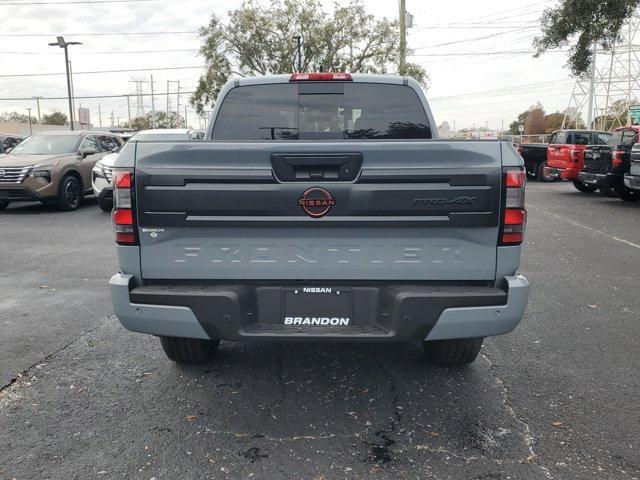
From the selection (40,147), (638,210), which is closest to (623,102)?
(638,210)

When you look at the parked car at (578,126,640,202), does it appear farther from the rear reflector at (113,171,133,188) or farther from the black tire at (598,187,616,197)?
the rear reflector at (113,171,133,188)

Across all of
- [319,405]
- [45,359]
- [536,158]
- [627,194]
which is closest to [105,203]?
[45,359]

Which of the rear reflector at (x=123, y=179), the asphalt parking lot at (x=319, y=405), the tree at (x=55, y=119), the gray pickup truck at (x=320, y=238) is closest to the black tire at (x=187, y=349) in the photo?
the asphalt parking lot at (x=319, y=405)

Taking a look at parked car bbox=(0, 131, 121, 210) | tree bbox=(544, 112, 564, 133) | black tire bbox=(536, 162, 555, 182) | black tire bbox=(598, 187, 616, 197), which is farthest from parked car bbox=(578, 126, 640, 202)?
tree bbox=(544, 112, 564, 133)

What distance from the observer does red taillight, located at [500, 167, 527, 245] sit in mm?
2951

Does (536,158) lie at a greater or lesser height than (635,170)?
lesser

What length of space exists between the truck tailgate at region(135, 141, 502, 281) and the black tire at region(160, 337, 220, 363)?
1026 mm

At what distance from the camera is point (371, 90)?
14.7 ft

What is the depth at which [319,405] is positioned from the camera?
3.48 m

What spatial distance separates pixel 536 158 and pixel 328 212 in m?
20.9

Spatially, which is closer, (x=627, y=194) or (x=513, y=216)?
(x=513, y=216)

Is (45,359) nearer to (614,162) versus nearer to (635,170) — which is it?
(635,170)

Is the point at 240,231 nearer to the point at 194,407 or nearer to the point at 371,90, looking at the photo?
the point at 194,407

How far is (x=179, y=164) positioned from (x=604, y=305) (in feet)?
15.2
